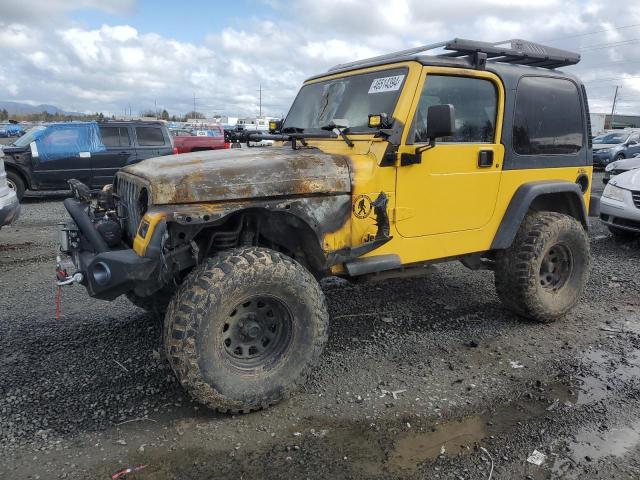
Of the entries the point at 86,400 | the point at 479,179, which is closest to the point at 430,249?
the point at 479,179

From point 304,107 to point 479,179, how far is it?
1.67 meters

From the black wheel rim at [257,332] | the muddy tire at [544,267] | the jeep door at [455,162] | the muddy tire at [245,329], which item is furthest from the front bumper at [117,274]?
the muddy tire at [544,267]

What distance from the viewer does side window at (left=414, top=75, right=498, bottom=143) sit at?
3654 mm

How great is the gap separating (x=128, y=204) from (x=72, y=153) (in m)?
9.16

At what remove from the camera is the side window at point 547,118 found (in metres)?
4.22

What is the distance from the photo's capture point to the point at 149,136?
40.6ft

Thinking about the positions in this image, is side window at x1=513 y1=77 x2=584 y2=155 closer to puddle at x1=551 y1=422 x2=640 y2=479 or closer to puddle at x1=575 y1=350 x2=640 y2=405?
puddle at x1=575 y1=350 x2=640 y2=405

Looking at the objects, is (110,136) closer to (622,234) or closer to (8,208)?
(8,208)

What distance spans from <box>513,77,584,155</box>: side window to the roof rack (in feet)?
0.61

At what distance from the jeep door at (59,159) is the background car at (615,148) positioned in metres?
18.9

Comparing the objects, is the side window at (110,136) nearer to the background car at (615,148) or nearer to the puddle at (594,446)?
the puddle at (594,446)

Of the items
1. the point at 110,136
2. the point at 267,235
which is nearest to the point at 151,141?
the point at 110,136

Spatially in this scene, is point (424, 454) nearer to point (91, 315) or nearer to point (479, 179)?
point (479, 179)

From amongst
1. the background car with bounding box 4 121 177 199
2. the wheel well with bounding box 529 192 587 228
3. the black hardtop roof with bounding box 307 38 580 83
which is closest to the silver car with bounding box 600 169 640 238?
the wheel well with bounding box 529 192 587 228
